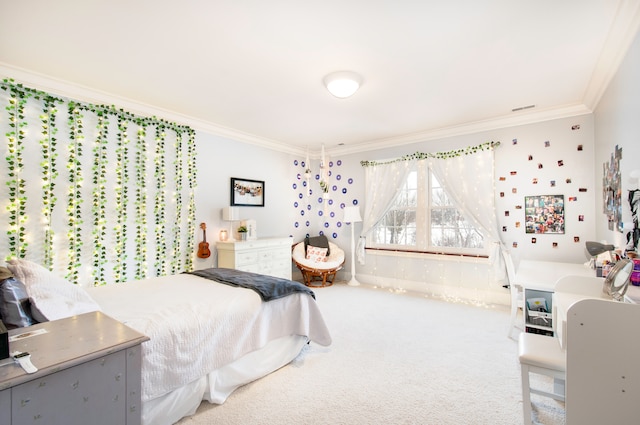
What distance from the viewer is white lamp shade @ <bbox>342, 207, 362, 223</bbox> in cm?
536

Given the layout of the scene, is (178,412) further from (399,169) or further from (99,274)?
(399,169)

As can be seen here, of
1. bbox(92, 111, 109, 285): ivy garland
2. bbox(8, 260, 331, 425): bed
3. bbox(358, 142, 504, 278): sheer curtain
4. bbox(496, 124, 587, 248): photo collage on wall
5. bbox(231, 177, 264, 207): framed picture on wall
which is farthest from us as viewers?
bbox(231, 177, 264, 207): framed picture on wall

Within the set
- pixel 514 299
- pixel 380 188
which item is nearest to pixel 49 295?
pixel 514 299

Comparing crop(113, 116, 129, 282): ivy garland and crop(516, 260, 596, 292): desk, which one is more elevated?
crop(113, 116, 129, 282): ivy garland

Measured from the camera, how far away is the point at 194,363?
190cm

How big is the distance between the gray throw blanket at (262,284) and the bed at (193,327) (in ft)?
0.12

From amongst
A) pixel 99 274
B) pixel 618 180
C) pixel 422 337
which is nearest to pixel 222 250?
pixel 99 274

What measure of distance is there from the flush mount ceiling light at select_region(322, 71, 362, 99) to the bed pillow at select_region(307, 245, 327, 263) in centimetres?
313

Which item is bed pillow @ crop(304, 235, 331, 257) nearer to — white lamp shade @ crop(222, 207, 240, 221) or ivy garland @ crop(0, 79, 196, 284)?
white lamp shade @ crop(222, 207, 240, 221)

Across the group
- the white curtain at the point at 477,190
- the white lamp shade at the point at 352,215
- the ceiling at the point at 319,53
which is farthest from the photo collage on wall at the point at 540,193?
the white lamp shade at the point at 352,215

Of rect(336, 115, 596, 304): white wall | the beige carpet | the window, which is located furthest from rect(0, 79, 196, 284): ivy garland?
rect(336, 115, 596, 304): white wall

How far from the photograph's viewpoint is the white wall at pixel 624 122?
2057 mm

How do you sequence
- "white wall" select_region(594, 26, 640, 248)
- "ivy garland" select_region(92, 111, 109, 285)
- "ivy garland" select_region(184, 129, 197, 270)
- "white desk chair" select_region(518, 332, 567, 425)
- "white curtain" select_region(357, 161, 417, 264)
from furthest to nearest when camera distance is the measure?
"white curtain" select_region(357, 161, 417, 264)
"ivy garland" select_region(184, 129, 197, 270)
"ivy garland" select_region(92, 111, 109, 285)
"white wall" select_region(594, 26, 640, 248)
"white desk chair" select_region(518, 332, 567, 425)

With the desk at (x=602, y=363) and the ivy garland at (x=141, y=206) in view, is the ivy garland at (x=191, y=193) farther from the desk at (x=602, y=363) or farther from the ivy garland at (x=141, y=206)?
the desk at (x=602, y=363)
